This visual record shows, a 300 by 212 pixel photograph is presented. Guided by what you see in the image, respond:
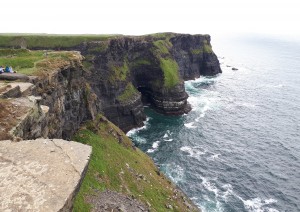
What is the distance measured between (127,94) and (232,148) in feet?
126

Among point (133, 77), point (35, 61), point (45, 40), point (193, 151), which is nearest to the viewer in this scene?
point (35, 61)

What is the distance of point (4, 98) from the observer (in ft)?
81.9

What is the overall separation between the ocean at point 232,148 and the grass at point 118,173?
1173 centimetres

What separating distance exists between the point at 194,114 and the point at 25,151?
96.1m

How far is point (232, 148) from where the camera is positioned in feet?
269

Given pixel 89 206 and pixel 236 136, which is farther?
pixel 236 136

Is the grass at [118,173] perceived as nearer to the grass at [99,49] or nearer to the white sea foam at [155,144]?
the white sea foam at [155,144]

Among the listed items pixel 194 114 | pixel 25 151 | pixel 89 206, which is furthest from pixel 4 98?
pixel 194 114

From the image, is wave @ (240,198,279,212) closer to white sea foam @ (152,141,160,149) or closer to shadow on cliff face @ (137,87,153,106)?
white sea foam @ (152,141,160,149)

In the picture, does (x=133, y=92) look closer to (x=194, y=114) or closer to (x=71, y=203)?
(x=194, y=114)

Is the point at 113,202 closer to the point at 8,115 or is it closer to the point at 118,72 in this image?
the point at 8,115

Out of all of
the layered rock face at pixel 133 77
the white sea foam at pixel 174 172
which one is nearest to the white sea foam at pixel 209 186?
the white sea foam at pixel 174 172

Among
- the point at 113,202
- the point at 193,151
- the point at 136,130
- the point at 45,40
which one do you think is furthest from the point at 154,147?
the point at 45,40

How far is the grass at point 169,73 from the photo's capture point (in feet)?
364
